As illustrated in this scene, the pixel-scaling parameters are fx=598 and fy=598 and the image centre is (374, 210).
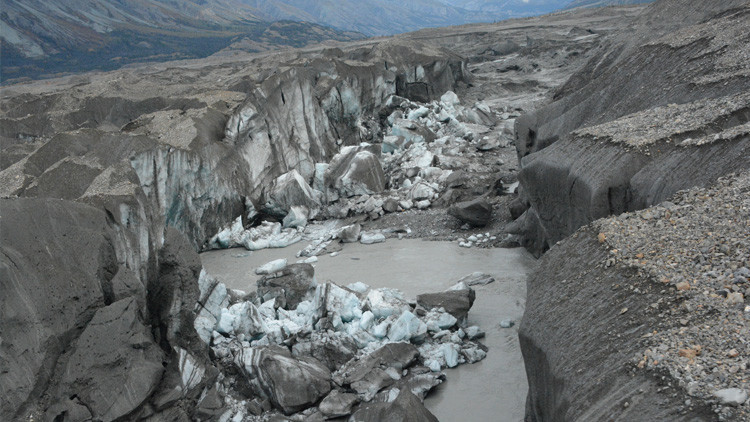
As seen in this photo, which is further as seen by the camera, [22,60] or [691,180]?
[22,60]

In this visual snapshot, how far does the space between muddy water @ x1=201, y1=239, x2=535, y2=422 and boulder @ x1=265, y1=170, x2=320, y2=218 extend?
233 cm

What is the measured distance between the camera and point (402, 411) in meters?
8.19

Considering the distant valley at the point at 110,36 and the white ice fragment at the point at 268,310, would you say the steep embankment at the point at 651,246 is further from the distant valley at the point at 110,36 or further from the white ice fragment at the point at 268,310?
the distant valley at the point at 110,36

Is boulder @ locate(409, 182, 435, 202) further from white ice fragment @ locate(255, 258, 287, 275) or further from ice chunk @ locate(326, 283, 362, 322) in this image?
ice chunk @ locate(326, 283, 362, 322)

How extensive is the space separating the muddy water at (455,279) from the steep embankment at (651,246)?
1.40 m

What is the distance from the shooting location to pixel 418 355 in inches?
423

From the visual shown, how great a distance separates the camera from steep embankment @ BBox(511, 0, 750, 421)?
532 cm

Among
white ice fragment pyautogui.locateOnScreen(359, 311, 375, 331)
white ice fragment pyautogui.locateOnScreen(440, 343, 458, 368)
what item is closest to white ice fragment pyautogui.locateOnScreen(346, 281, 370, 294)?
white ice fragment pyautogui.locateOnScreen(359, 311, 375, 331)

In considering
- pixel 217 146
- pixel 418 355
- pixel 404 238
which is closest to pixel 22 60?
pixel 217 146

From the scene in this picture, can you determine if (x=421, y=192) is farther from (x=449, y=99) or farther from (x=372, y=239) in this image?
(x=449, y=99)

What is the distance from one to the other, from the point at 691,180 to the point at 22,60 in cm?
9901

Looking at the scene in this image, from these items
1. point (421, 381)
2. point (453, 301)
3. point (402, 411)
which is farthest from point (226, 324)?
point (402, 411)

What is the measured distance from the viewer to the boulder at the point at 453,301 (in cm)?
1182

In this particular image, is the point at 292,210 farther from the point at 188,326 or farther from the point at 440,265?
the point at 188,326
